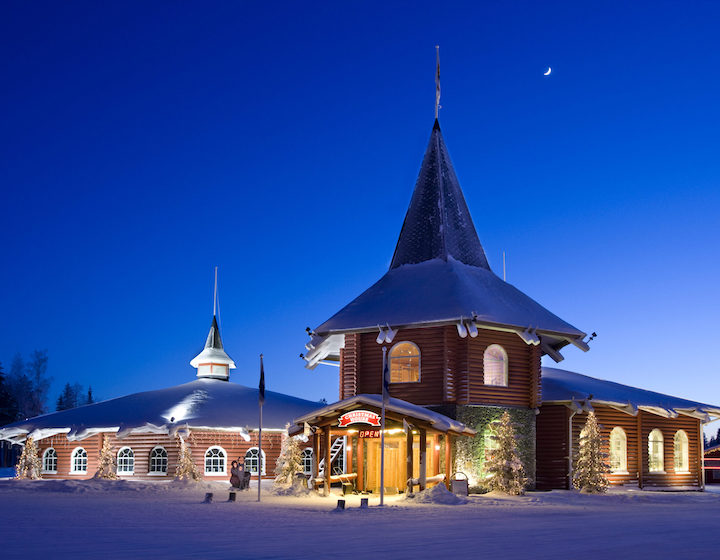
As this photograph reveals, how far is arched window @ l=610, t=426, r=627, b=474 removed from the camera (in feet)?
107

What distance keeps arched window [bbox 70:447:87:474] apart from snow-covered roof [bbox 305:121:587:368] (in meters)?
11.2

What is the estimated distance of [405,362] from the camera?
3031 centimetres

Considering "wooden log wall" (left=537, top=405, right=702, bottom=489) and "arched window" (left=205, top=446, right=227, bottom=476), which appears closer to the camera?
"wooden log wall" (left=537, top=405, right=702, bottom=489)

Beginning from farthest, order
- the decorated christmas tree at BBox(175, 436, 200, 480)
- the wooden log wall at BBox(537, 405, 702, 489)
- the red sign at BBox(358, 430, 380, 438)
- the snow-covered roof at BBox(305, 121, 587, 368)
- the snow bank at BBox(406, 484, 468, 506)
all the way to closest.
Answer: the decorated christmas tree at BBox(175, 436, 200, 480) → the wooden log wall at BBox(537, 405, 702, 489) → the snow-covered roof at BBox(305, 121, 587, 368) → the red sign at BBox(358, 430, 380, 438) → the snow bank at BBox(406, 484, 468, 506)

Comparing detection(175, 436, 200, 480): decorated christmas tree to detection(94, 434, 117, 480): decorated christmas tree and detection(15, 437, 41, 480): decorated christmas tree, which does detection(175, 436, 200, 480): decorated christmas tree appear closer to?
detection(94, 434, 117, 480): decorated christmas tree

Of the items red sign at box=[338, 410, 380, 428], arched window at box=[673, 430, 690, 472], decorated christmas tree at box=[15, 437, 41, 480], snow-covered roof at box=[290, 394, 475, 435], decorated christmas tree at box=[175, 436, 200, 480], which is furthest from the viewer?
decorated christmas tree at box=[15, 437, 41, 480]

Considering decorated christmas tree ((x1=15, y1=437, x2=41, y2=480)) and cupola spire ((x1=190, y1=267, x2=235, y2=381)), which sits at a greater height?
cupola spire ((x1=190, y1=267, x2=235, y2=381))

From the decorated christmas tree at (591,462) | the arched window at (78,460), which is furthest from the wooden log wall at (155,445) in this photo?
the decorated christmas tree at (591,462)

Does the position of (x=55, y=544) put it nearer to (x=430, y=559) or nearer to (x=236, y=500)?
(x=430, y=559)

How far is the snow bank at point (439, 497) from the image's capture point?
2322cm

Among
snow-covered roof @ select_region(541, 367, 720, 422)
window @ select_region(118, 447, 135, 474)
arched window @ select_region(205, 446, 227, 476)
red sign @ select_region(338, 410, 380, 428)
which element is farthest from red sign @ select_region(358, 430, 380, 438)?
window @ select_region(118, 447, 135, 474)

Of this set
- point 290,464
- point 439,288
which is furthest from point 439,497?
point 290,464

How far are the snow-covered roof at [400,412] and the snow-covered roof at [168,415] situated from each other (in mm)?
9828

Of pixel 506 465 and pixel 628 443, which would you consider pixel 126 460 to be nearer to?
pixel 506 465
